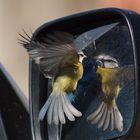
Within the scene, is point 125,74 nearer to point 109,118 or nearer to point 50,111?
point 109,118

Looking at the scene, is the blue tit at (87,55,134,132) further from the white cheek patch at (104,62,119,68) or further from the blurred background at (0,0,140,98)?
the blurred background at (0,0,140,98)

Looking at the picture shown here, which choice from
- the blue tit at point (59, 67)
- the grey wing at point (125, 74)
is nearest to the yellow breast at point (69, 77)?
the blue tit at point (59, 67)

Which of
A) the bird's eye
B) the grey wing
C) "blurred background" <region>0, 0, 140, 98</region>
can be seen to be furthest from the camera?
"blurred background" <region>0, 0, 140, 98</region>

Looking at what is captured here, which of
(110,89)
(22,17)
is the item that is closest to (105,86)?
(110,89)

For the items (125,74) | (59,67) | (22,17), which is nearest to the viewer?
(125,74)

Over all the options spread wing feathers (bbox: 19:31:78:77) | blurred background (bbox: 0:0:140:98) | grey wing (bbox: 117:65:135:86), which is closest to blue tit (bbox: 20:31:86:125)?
spread wing feathers (bbox: 19:31:78:77)

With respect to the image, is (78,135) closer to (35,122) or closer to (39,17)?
(35,122)
